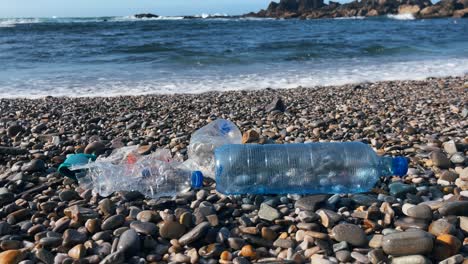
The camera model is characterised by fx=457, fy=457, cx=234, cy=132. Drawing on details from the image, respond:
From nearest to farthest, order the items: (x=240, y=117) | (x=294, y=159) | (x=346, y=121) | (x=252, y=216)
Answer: (x=252, y=216) → (x=294, y=159) → (x=346, y=121) → (x=240, y=117)

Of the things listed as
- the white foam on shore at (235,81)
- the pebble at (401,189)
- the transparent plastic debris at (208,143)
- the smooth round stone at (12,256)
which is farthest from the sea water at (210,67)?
the smooth round stone at (12,256)

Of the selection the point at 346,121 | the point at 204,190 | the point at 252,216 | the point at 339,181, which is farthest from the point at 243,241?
the point at 346,121

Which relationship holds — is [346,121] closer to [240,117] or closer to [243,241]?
[240,117]

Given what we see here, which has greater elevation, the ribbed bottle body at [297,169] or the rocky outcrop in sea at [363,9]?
the rocky outcrop in sea at [363,9]

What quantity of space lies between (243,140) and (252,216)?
4.46 ft

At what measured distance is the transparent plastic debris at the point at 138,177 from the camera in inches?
105

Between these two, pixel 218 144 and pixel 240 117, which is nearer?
pixel 218 144

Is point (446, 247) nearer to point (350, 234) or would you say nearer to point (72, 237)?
point (350, 234)

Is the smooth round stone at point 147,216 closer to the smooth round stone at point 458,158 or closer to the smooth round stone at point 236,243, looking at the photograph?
the smooth round stone at point 236,243

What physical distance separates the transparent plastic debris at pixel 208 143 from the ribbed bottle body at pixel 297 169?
0.68 ft

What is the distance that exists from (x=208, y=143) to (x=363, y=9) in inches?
2659

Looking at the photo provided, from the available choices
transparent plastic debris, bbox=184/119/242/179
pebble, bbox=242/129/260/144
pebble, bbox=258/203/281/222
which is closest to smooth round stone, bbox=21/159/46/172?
transparent plastic debris, bbox=184/119/242/179

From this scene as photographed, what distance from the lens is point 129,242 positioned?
1.97 metres

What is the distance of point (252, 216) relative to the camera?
2.29 m
